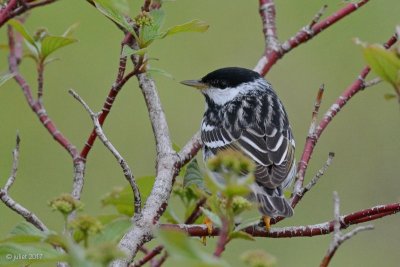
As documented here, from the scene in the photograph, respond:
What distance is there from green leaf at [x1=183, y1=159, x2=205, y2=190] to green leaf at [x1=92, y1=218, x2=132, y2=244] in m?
0.85

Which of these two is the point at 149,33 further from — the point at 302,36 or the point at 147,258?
the point at 302,36

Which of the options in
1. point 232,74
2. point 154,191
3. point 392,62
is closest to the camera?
point 392,62

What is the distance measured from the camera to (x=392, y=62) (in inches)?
84.9

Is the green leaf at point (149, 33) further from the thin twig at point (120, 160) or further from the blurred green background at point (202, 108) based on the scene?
the blurred green background at point (202, 108)

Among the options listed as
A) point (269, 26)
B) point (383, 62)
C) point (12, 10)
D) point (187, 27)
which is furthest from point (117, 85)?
point (269, 26)

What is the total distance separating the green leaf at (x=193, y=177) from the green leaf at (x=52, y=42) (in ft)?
2.19

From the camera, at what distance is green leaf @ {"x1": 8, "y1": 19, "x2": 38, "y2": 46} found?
2.98 m

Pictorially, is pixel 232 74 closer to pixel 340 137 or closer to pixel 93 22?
pixel 340 137

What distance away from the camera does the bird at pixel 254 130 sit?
4258 mm

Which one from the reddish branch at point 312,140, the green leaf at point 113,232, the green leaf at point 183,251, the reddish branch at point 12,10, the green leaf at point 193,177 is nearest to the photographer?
the green leaf at point 183,251

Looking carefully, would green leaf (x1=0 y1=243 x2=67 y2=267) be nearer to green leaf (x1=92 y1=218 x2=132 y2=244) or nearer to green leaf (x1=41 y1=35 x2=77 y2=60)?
green leaf (x1=92 y1=218 x2=132 y2=244)

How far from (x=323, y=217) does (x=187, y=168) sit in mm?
5412

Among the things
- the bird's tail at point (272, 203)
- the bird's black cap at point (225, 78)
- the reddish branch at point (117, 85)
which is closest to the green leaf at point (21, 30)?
the reddish branch at point (117, 85)

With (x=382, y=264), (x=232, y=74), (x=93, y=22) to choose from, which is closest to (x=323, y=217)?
(x=382, y=264)
